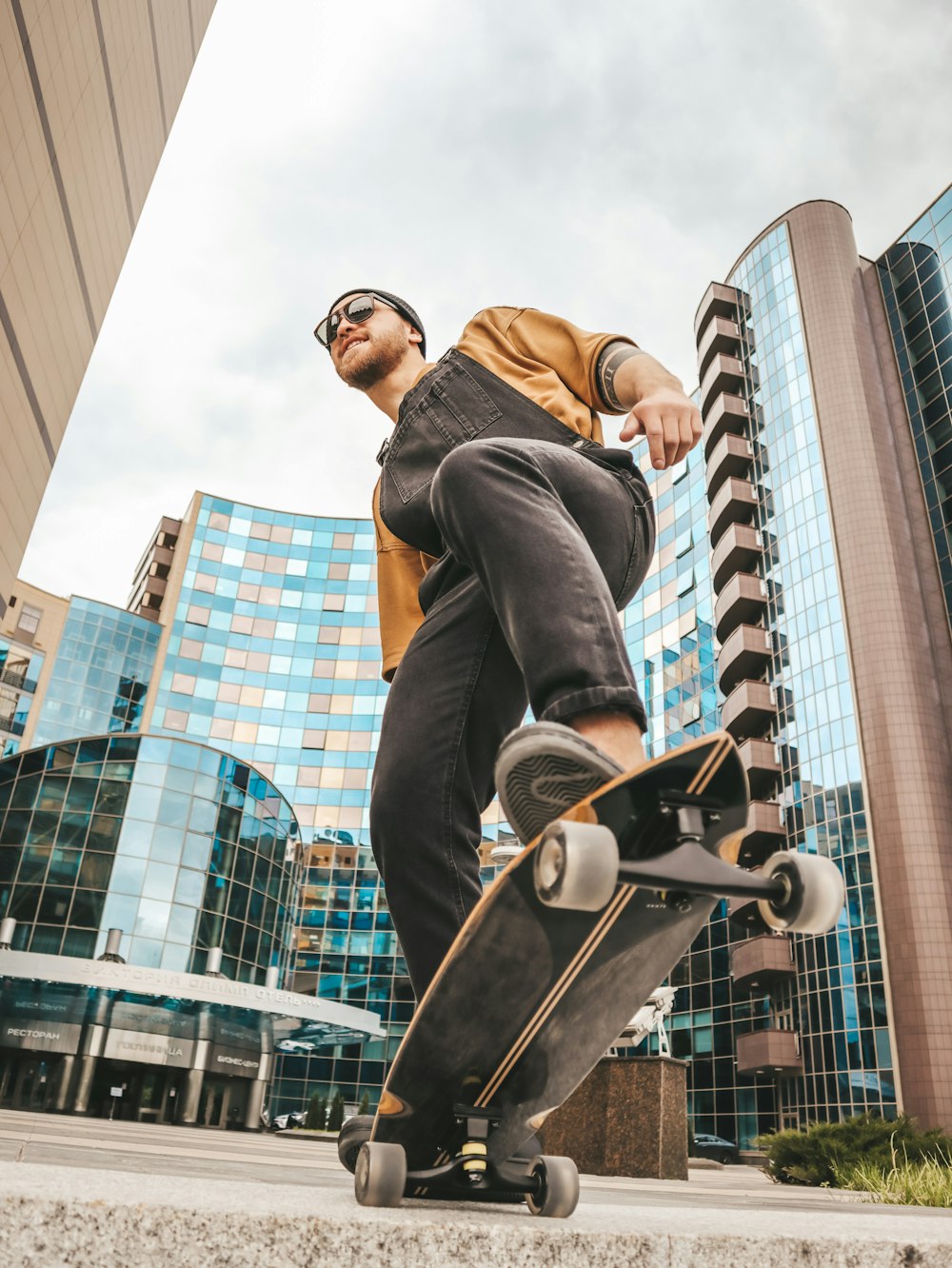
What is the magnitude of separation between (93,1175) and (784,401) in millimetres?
41079

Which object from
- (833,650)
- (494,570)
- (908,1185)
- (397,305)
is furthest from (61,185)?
(833,650)

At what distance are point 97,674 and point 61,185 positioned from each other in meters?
46.9

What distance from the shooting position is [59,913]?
2547cm

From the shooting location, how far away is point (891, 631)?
31500 millimetres

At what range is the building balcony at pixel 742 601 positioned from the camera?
37219 mm

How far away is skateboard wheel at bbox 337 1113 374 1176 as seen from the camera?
162 cm

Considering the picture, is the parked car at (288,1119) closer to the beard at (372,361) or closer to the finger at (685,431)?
the beard at (372,361)

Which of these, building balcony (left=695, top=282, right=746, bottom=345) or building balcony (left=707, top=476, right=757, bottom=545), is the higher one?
building balcony (left=695, top=282, right=746, bottom=345)

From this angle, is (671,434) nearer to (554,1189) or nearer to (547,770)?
(547,770)

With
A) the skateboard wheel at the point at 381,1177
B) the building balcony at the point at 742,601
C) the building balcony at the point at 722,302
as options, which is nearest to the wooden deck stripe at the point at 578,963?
the skateboard wheel at the point at 381,1177

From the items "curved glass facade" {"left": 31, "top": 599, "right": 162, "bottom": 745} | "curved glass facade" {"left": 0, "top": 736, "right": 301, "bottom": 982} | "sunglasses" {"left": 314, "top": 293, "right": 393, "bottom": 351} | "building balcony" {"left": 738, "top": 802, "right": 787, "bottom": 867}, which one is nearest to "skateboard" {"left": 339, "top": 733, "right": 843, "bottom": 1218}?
"sunglasses" {"left": 314, "top": 293, "right": 393, "bottom": 351}

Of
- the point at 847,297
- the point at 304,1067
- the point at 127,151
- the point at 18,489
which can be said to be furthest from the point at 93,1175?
the point at 304,1067

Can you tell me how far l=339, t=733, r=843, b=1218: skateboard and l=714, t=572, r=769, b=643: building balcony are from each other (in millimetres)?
37592

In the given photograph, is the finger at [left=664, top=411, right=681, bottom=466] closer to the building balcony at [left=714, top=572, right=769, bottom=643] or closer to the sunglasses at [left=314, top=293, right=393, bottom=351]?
the sunglasses at [left=314, top=293, right=393, bottom=351]
